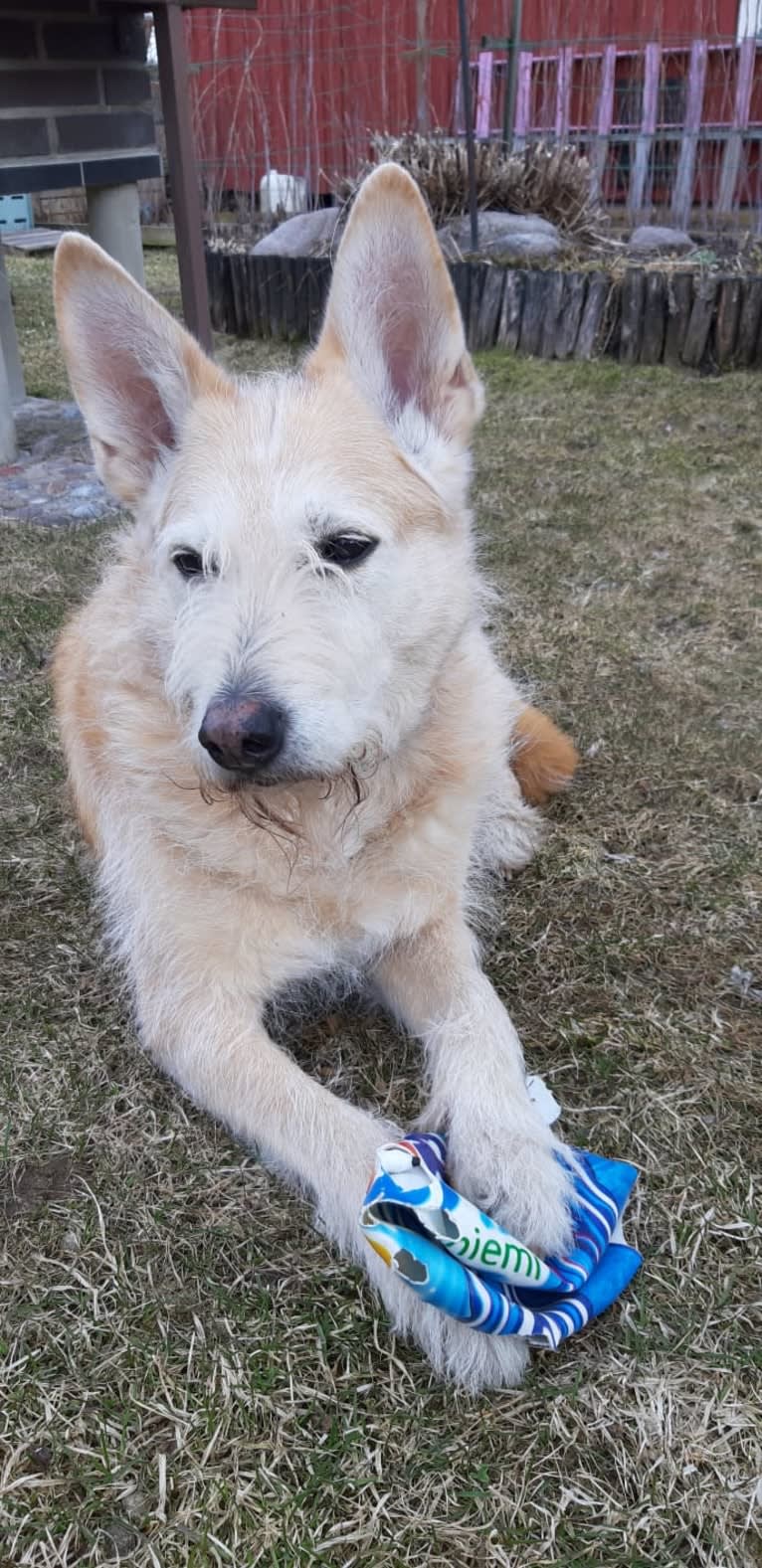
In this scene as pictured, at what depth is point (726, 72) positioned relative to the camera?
10.4m

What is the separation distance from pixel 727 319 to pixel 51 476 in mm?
4657

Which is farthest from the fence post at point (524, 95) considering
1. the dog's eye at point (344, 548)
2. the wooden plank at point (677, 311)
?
the dog's eye at point (344, 548)

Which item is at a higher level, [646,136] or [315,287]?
[646,136]

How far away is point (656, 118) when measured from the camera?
1084 centimetres

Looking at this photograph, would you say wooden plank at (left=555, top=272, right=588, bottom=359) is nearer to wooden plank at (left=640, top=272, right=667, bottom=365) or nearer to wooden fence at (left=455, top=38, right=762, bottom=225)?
wooden plank at (left=640, top=272, right=667, bottom=365)

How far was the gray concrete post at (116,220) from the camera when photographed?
634cm

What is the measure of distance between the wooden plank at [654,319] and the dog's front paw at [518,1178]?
694 centimetres

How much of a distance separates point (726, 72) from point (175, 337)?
35.4 ft

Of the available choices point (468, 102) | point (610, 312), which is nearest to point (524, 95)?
point (468, 102)

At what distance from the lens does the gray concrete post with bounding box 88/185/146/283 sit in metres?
6.34

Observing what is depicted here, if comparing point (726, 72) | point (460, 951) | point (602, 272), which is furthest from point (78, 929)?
point (726, 72)

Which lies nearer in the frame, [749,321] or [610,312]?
[749,321]

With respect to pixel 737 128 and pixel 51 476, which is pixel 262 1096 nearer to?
pixel 51 476

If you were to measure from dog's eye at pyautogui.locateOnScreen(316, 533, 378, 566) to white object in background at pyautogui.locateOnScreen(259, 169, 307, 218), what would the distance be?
35.2ft
